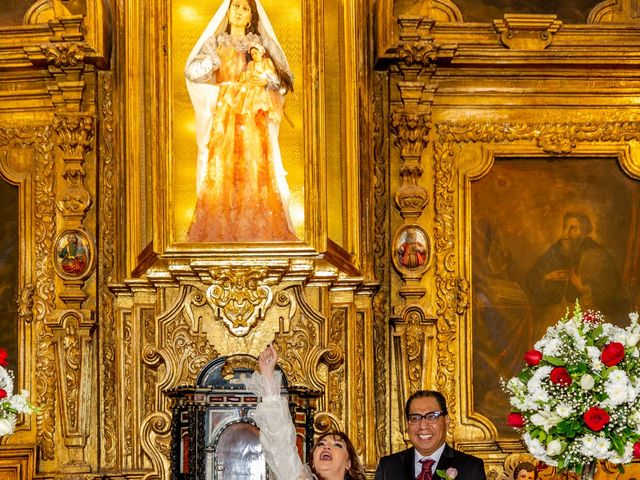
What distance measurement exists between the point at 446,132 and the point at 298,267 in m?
2.00

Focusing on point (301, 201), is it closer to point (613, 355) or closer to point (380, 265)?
point (380, 265)

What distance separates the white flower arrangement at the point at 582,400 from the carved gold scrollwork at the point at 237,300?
457 cm

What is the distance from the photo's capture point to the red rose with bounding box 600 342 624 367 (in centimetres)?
818

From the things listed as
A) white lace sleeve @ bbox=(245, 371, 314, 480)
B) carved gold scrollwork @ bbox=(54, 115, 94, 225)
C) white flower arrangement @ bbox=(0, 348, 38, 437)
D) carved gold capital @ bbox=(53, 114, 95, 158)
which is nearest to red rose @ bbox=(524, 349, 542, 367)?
white lace sleeve @ bbox=(245, 371, 314, 480)

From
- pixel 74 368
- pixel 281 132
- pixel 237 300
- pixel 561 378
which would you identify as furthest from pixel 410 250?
pixel 561 378

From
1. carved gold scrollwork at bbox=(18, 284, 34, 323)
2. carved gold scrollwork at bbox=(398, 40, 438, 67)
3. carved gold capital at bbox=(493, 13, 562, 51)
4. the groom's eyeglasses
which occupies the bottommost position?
the groom's eyeglasses

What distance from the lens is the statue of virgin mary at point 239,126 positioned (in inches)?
503

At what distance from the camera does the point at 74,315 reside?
42.5 feet

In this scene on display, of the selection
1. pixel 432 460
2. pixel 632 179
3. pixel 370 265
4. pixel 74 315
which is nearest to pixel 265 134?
pixel 370 265

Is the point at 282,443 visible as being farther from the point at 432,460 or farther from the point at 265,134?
the point at 265,134

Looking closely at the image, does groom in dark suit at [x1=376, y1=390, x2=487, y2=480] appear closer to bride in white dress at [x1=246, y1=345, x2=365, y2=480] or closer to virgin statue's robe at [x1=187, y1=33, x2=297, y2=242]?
bride in white dress at [x1=246, y1=345, x2=365, y2=480]

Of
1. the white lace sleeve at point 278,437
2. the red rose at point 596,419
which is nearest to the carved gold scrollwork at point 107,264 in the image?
the white lace sleeve at point 278,437

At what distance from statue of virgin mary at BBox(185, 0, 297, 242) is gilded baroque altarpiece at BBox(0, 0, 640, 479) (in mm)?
118

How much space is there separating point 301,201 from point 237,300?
3.32ft
